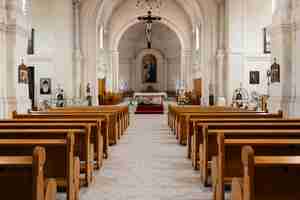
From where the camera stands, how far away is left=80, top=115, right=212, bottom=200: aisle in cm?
587

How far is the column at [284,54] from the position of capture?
14.2m

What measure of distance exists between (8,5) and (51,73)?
9.62 m

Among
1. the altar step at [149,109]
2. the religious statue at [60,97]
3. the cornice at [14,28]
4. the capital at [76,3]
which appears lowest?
the altar step at [149,109]

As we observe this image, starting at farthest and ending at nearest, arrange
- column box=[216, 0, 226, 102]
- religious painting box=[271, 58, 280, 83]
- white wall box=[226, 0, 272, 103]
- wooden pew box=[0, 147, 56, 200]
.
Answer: column box=[216, 0, 226, 102] → white wall box=[226, 0, 272, 103] → religious painting box=[271, 58, 280, 83] → wooden pew box=[0, 147, 56, 200]

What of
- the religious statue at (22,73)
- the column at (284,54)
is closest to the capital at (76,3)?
the religious statue at (22,73)

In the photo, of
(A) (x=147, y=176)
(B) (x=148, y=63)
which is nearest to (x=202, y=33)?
(B) (x=148, y=63)

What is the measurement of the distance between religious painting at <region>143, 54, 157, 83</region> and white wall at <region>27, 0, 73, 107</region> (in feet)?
76.1

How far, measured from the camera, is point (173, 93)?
44.7 meters

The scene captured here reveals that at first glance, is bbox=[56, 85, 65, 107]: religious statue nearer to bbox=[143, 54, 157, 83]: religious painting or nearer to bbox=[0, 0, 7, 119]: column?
bbox=[0, 0, 7, 119]: column

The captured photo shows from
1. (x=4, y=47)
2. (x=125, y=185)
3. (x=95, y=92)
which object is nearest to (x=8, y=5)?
(x=4, y=47)

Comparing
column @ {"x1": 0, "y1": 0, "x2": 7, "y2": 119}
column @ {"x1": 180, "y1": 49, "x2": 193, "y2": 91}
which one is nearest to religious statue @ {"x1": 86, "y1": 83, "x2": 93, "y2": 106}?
column @ {"x1": 0, "y1": 0, "x2": 7, "y2": 119}

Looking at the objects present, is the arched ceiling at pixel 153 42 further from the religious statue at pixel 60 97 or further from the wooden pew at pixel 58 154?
the wooden pew at pixel 58 154

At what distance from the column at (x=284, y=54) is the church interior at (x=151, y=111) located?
0.10ft

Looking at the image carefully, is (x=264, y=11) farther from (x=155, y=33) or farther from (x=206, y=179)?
(x=155, y=33)
